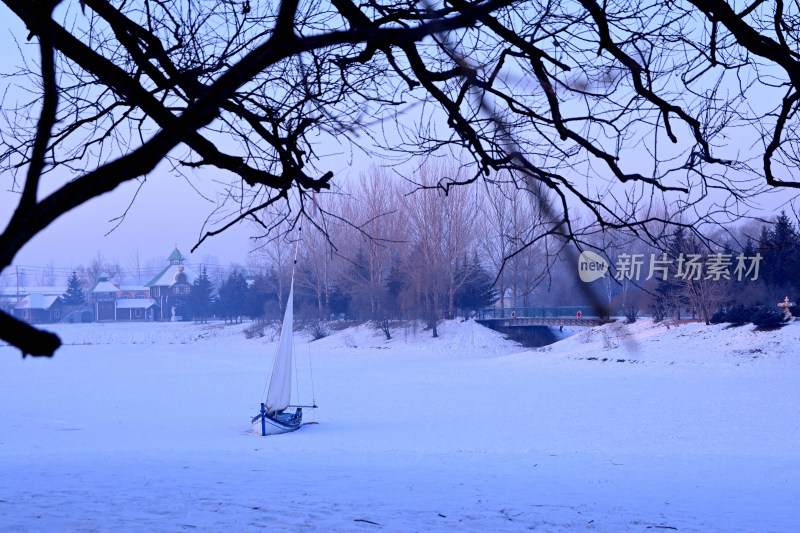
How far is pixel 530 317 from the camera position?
3728 centimetres

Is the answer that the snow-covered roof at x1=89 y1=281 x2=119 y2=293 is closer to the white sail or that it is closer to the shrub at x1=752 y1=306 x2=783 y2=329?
the shrub at x1=752 y1=306 x2=783 y2=329

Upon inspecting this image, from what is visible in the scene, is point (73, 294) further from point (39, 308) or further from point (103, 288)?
point (103, 288)

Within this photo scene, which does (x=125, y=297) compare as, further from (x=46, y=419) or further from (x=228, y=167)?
(x=228, y=167)

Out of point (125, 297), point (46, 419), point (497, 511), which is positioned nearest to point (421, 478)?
point (497, 511)

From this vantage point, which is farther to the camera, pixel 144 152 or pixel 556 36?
pixel 556 36

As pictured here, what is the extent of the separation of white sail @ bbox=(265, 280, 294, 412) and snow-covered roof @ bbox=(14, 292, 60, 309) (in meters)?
62.7

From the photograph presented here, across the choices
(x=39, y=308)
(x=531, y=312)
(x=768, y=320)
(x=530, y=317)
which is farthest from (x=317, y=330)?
(x=39, y=308)

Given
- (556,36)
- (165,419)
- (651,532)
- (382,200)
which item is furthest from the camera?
(382,200)

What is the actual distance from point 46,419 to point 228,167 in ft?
45.4

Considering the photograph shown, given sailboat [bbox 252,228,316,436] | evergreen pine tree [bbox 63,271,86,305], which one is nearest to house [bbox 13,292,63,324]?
evergreen pine tree [bbox 63,271,86,305]

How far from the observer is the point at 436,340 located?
36.9 metres

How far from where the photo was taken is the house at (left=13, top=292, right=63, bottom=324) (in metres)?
69.4

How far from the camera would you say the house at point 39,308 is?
69.4 m

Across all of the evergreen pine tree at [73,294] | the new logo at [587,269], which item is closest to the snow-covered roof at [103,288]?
the evergreen pine tree at [73,294]
